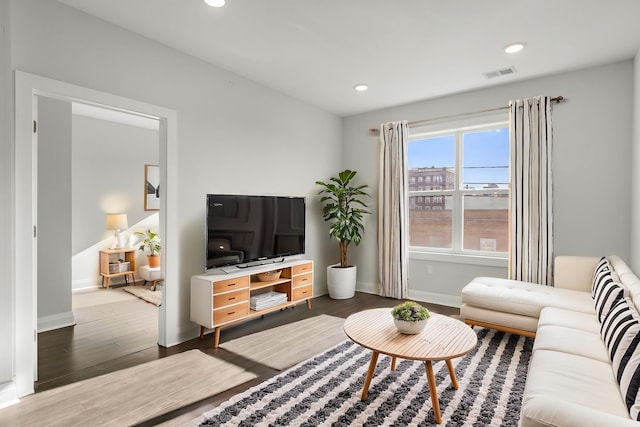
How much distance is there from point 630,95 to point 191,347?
15.5 feet

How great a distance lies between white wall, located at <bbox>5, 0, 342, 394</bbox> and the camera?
2.45m

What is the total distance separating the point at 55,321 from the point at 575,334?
4583mm

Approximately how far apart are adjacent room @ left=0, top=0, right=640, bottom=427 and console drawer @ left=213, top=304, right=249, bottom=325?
2 cm

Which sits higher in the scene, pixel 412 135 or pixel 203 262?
pixel 412 135

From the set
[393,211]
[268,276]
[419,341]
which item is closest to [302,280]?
[268,276]

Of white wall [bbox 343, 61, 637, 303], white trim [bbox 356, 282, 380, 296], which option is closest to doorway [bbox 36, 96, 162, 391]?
white trim [bbox 356, 282, 380, 296]

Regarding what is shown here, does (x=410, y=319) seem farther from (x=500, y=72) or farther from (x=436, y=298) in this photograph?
(x=500, y=72)

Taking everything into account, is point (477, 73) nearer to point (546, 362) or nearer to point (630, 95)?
point (630, 95)

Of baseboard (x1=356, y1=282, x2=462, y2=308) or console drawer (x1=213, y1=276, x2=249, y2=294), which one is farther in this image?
baseboard (x1=356, y1=282, x2=462, y2=308)

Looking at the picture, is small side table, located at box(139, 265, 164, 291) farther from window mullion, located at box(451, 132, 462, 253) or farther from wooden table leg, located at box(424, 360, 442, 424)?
wooden table leg, located at box(424, 360, 442, 424)

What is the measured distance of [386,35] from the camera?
9.50 feet

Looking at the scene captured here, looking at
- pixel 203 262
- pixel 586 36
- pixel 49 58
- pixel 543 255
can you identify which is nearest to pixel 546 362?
pixel 543 255

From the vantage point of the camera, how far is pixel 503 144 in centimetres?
420

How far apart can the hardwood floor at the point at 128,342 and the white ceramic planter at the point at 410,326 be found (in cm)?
101
